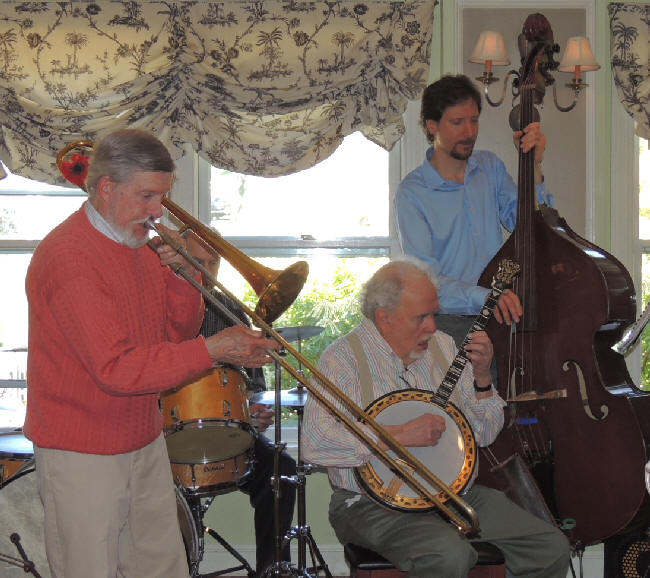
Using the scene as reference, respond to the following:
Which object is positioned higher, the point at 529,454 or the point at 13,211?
the point at 13,211

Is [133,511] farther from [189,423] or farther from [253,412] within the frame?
[253,412]

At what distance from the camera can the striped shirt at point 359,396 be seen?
252 cm

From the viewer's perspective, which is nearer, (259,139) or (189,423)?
(189,423)

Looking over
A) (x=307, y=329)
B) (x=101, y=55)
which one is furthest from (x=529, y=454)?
(x=101, y=55)

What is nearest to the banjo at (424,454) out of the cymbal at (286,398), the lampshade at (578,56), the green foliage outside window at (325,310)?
the cymbal at (286,398)

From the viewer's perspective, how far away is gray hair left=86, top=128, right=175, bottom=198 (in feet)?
6.73

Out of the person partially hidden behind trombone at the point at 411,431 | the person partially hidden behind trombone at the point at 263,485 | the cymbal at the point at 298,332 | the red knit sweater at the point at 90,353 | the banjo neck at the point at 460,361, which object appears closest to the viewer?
the red knit sweater at the point at 90,353

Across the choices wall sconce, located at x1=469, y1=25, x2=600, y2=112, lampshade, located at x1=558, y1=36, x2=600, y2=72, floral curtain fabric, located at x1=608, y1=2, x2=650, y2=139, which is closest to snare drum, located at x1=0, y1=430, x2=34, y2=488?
wall sconce, located at x1=469, y1=25, x2=600, y2=112

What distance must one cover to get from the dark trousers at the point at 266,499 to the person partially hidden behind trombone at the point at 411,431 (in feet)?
3.26

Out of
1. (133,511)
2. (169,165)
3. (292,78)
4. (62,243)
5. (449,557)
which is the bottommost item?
(449,557)

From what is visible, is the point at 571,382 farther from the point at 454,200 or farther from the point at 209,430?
the point at 209,430

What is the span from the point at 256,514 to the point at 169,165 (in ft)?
6.55

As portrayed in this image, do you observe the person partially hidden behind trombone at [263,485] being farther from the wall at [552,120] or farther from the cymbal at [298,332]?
the wall at [552,120]

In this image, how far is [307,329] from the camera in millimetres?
3531
